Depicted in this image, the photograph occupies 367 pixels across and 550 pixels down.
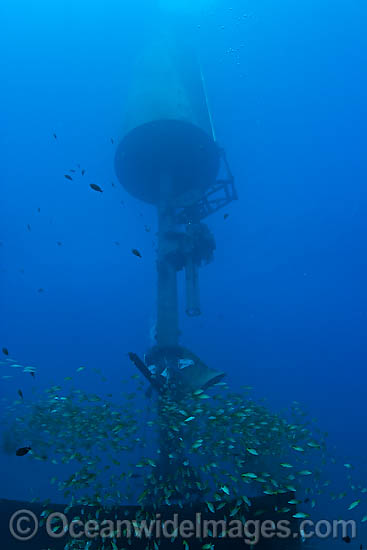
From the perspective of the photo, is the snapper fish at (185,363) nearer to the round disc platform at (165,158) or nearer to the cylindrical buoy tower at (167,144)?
the cylindrical buoy tower at (167,144)

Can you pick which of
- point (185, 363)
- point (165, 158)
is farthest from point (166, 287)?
point (165, 158)

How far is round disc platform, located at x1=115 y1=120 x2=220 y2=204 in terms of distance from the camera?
18375 millimetres

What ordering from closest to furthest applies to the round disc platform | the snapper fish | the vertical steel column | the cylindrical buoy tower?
1. the snapper fish
2. the vertical steel column
3. the cylindrical buoy tower
4. the round disc platform

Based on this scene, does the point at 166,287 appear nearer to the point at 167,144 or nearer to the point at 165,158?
the point at 165,158

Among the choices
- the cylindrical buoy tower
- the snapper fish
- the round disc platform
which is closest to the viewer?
the snapper fish

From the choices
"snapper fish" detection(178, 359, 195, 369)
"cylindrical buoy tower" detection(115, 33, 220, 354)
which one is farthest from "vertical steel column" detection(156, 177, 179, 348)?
"snapper fish" detection(178, 359, 195, 369)

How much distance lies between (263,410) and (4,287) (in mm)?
58596

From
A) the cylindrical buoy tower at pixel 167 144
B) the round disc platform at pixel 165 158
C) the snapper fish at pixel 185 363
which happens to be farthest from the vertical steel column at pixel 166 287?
the round disc platform at pixel 165 158

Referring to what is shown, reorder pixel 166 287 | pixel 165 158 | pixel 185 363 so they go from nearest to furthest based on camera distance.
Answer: pixel 185 363 → pixel 166 287 → pixel 165 158

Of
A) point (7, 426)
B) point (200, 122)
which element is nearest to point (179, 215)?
point (200, 122)

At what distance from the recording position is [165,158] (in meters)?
19.8

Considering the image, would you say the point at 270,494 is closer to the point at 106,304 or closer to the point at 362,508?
the point at 362,508

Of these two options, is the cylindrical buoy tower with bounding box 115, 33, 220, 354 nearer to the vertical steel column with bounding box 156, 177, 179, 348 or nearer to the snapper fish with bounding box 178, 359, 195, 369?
the vertical steel column with bounding box 156, 177, 179, 348

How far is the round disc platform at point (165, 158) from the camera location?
723 inches
